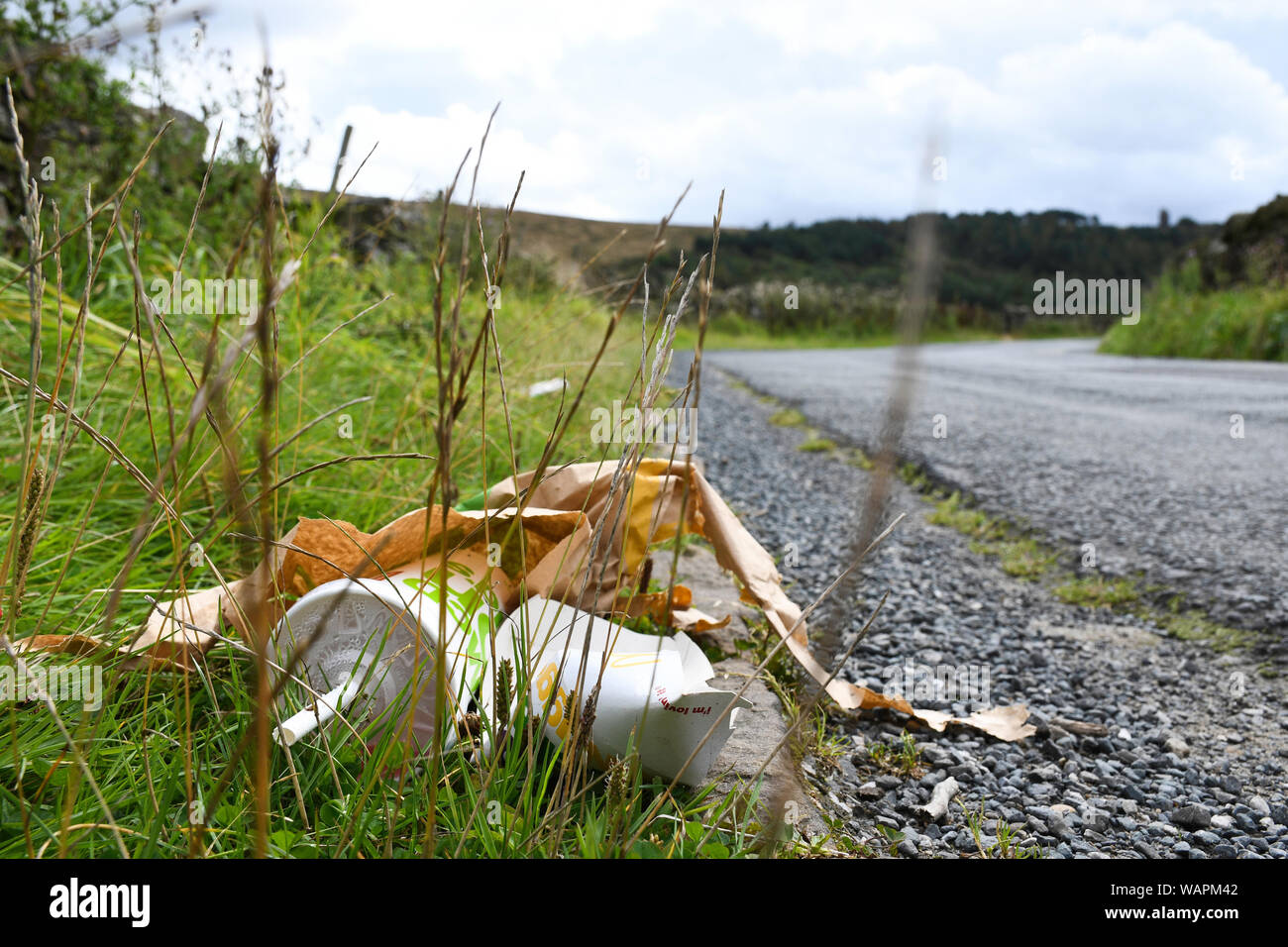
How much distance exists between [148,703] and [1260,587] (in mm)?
2696

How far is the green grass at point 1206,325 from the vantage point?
400 inches

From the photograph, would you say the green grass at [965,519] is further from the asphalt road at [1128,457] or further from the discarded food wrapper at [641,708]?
the discarded food wrapper at [641,708]

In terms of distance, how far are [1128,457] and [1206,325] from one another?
8878mm

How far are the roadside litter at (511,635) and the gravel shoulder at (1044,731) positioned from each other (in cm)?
12

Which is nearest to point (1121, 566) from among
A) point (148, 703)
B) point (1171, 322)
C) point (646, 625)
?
point (646, 625)

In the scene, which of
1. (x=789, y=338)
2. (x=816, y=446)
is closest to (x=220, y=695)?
(x=816, y=446)

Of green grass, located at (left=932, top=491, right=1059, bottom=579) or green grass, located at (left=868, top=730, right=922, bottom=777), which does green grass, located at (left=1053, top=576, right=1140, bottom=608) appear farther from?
green grass, located at (left=868, top=730, right=922, bottom=777)

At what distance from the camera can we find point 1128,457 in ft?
14.1

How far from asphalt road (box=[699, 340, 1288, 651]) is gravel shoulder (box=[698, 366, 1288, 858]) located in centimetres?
39

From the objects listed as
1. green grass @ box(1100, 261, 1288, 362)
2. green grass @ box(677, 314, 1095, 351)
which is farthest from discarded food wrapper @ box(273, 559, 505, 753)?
green grass @ box(677, 314, 1095, 351)

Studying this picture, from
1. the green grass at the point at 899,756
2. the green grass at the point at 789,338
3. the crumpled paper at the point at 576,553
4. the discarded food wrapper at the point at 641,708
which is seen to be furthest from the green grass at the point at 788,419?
the green grass at the point at 789,338

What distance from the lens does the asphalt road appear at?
2.60 m

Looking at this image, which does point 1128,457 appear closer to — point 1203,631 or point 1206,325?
point 1203,631
